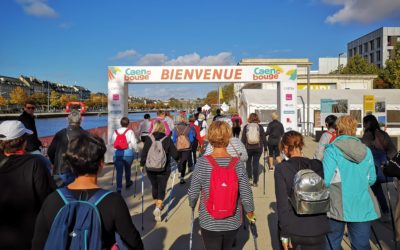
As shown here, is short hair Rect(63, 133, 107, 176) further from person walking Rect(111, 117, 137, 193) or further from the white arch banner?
the white arch banner

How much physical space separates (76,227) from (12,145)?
4.83ft

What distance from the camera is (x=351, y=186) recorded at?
333cm

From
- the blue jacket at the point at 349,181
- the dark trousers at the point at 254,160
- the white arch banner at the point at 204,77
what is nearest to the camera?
the blue jacket at the point at 349,181

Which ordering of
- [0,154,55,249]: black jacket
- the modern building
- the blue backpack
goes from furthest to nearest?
the modern building, [0,154,55,249]: black jacket, the blue backpack

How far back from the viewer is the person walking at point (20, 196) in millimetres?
2521

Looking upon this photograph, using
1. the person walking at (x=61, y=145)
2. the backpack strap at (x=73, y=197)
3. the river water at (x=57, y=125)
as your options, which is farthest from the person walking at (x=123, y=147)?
the backpack strap at (x=73, y=197)

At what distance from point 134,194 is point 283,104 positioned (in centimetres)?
786

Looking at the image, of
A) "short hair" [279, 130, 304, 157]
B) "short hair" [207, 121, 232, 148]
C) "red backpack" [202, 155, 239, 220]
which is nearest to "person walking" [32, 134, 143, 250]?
"red backpack" [202, 155, 239, 220]

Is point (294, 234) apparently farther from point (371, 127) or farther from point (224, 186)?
point (371, 127)

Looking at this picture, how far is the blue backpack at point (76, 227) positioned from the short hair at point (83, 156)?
0.73 ft

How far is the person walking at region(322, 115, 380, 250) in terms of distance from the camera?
3305 mm

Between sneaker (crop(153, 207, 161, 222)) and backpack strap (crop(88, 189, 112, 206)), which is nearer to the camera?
backpack strap (crop(88, 189, 112, 206))

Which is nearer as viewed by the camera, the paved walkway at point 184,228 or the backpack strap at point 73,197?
the backpack strap at point 73,197

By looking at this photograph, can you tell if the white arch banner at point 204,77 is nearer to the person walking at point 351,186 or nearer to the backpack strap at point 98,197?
the person walking at point 351,186
